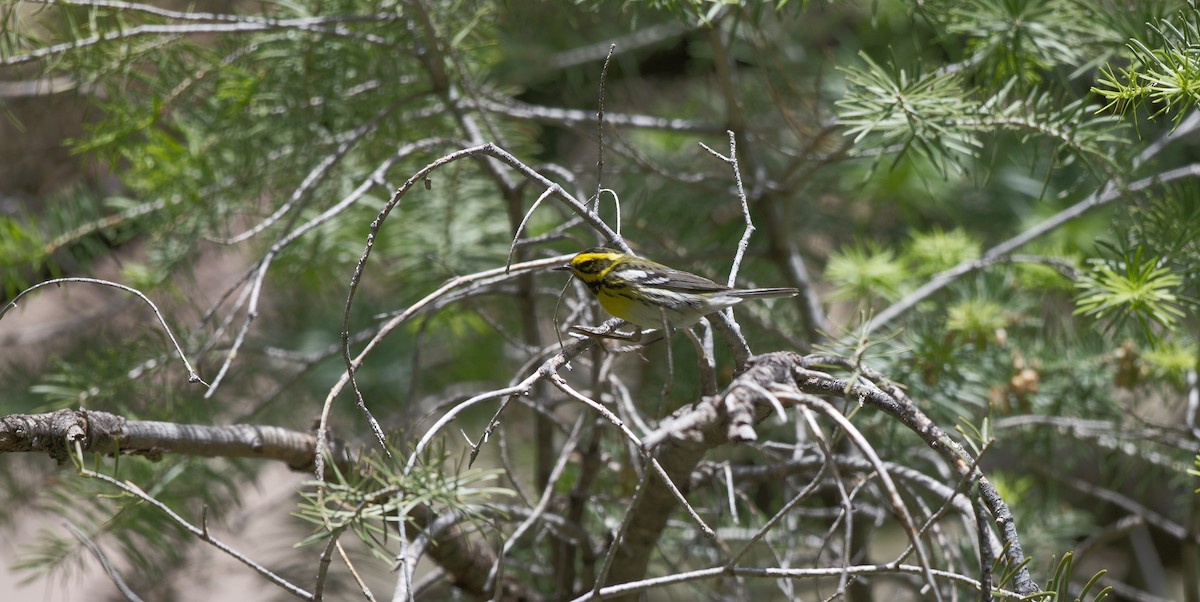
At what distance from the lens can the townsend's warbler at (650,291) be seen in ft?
2.73

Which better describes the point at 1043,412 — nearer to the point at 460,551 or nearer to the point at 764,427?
the point at 764,427

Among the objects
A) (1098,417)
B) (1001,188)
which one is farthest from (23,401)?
(1001,188)

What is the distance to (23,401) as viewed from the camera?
1.49 m

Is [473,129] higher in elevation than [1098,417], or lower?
higher

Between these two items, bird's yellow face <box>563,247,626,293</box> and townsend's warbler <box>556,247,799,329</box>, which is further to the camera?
bird's yellow face <box>563,247,626,293</box>

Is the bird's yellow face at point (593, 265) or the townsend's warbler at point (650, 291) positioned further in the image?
the bird's yellow face at point (593, 265)

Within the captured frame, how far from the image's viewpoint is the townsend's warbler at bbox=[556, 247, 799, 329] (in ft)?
2.73

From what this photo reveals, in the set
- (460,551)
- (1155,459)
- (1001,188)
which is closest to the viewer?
(460,551)

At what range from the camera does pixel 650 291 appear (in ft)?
2.85

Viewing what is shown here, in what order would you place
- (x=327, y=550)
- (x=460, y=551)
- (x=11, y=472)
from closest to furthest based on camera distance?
(x=327, y=550) < (x=460, y=551) < (x=11, y=472)

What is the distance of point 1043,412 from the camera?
1421mm

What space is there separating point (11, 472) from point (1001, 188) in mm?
2043

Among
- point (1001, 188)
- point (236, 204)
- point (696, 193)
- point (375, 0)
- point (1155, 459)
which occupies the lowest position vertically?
point (1155, 459)

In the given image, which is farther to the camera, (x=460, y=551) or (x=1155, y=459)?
(x=1155, y=459)
